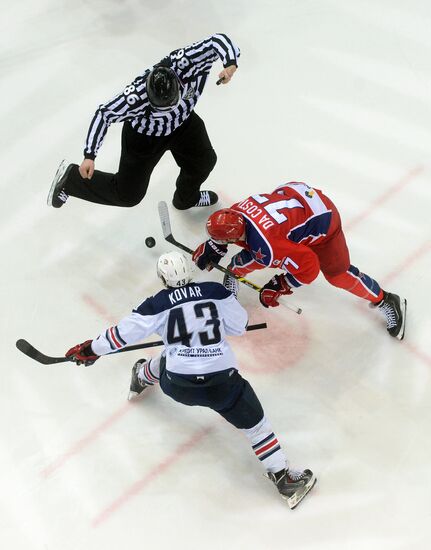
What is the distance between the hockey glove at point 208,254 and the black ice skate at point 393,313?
76cm

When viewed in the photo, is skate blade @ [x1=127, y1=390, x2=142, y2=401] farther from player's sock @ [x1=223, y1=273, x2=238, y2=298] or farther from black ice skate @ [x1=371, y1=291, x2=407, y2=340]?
black ice skate @ [x1=371, y1=291, x2=407, y2=340]

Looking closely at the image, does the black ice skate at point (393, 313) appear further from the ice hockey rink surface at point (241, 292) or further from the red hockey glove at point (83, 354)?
the red hockey glove at point (83, 354)

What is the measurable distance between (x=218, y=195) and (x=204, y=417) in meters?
1.33

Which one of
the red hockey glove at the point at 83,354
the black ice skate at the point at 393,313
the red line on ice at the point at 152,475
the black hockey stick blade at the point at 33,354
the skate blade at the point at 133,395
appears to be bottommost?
the red line on ice at the point at 152,475

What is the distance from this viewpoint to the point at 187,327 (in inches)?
117

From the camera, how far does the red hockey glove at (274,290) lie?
139 inches

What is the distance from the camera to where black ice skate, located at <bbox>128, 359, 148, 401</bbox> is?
3.46 meters

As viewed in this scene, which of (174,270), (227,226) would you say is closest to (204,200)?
(227,226)

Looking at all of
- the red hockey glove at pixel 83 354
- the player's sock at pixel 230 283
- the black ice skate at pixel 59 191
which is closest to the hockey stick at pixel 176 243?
the player's sock at pixel 230 283

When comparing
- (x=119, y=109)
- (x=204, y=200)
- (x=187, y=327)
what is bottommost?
(x=204, y=200)

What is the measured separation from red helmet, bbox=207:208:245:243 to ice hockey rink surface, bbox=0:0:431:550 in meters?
0.63

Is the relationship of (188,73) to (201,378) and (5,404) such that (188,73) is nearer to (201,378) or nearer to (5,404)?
(201,378)

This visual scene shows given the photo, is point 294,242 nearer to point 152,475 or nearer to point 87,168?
point 87,168

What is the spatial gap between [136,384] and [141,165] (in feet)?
3.40
